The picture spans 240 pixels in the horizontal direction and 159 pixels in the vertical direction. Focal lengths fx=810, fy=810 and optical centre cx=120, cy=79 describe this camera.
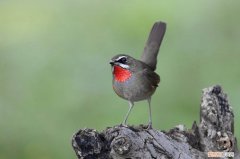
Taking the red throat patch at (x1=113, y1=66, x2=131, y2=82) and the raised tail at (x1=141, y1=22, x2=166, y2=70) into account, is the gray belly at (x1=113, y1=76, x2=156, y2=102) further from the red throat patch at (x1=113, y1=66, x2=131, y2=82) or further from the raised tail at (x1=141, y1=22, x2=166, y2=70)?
the raised tail at (x1=141, y1=22, x2=166, y2=70)

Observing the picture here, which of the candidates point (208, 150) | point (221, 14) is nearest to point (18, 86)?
point (221, 14)

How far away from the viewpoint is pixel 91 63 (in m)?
13.7

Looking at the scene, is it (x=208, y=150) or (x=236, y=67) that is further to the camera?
(x=236, y=67)

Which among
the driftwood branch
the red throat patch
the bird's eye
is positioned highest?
the bird's eye

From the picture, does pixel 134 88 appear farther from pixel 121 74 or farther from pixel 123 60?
pixel 123 60

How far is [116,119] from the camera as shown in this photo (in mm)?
11953

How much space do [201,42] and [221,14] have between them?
4.04ft

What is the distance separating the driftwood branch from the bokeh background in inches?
129

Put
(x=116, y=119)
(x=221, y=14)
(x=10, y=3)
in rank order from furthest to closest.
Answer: (x=10, y=3)
(x=221, y=14)
(x=116, y=119)

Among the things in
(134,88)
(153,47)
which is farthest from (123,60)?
(153,47)

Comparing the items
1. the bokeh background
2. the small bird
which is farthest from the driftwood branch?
the bokeh background

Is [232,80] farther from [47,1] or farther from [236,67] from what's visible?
[47,1]

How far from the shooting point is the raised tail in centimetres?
931

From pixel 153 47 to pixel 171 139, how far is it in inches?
72.2
